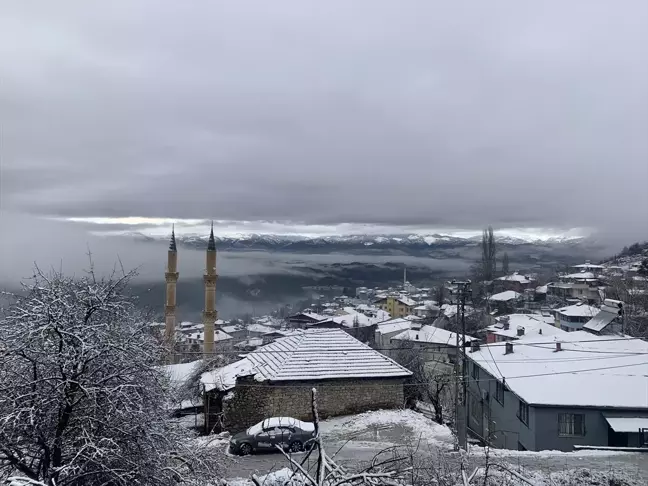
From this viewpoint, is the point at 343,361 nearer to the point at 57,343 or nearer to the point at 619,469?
the point at 619,469

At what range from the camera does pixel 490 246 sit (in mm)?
86750

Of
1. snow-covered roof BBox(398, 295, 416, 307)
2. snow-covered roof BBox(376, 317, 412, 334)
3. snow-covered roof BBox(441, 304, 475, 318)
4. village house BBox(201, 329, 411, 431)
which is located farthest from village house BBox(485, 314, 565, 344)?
snow-covered roof BBox(398, 295, 416, 307)

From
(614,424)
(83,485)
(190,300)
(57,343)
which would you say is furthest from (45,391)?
(190,300)

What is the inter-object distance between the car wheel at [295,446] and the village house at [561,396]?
4.97m

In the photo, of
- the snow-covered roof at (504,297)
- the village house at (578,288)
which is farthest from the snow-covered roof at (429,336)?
the village house at (578,288)

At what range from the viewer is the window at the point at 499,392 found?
20547 millimetres

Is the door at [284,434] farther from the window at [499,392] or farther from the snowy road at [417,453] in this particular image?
the window at [499,392]

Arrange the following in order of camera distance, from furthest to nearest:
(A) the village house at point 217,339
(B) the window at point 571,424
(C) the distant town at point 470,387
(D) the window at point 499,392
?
(A) the village house at point 217,339
(D) the window at point 499,392
(B) the window at point 571,424
(C) the distant town at point 470,387

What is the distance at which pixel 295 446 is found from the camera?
44.5ft

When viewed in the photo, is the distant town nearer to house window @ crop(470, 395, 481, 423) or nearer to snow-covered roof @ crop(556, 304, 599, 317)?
house window @ crop(470, 395, 481, 423)

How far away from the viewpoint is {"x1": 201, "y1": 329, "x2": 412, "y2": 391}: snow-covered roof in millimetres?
17656

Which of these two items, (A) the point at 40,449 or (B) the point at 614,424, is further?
(B) the point at 614,424

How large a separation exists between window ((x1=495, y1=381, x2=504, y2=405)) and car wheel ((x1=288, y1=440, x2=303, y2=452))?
1003 centimetres

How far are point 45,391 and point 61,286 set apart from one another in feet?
4.75
